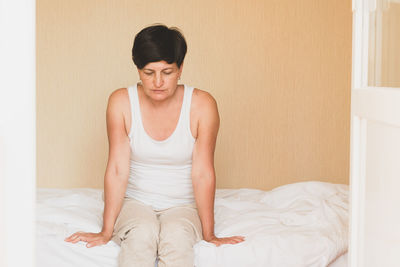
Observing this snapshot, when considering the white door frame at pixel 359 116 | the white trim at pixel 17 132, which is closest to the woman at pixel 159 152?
the white door frame at pixel 359 116

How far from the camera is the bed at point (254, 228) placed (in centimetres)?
192

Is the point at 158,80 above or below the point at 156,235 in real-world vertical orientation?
above

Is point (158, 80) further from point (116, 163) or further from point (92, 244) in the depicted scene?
point (92, 244)

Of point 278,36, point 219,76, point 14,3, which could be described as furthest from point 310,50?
point 14,3

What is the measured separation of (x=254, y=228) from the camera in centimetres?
214

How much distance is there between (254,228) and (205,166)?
0.33 meters

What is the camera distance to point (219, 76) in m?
3.09

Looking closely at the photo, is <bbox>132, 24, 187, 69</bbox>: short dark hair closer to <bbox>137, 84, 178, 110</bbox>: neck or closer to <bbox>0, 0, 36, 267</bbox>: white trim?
<bbox>137, 84, 178, 110</bbox>: neck

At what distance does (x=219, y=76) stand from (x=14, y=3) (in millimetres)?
2411

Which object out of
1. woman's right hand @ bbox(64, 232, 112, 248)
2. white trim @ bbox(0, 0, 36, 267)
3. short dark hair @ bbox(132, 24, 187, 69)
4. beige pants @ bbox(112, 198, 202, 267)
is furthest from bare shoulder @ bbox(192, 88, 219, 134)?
white trim @ bbox(0, 0, 36, 267)

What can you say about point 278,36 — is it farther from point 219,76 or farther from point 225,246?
point 225,246

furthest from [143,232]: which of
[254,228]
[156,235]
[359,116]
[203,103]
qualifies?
[359,116]

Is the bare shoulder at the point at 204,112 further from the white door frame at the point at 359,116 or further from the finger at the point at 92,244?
the white door frame at the point at 359,116

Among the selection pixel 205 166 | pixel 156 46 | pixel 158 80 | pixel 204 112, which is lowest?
pixel 205 166
